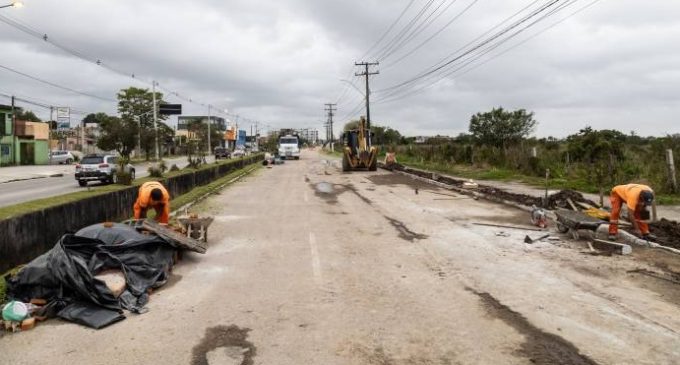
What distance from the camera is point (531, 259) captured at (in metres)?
9.37

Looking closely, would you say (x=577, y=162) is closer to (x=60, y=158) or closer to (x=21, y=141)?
(x=60, y=158)

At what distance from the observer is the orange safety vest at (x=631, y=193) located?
33.2 ft

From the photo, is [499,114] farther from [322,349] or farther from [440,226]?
[322,349]

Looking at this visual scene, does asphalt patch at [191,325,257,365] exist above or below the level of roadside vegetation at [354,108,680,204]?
below

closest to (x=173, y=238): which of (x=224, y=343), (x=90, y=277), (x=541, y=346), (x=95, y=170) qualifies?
(x=90, y=277)

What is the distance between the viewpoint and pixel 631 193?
10266mm

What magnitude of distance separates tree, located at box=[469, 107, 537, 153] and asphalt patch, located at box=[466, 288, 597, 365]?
56.8m

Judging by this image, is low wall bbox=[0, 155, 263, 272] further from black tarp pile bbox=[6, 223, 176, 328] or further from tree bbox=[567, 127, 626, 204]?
tree bbox=[567, 127, 626, 204]

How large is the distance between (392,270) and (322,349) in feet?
11.4

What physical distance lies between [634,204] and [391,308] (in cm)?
636

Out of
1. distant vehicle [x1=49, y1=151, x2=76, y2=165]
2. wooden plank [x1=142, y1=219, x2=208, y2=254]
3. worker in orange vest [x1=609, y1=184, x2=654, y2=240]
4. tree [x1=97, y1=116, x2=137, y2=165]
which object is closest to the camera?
wooden plank [x1=142, y1=219, x2=208, y2=254]

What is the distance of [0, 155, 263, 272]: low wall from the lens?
316 inches

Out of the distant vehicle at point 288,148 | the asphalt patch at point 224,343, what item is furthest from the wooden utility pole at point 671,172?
the distant vehicle at point 288,148

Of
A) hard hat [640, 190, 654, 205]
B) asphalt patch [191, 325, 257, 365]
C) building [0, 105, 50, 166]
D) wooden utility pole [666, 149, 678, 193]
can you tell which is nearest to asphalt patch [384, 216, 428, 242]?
hard hat [640, 190, 654, 205]
